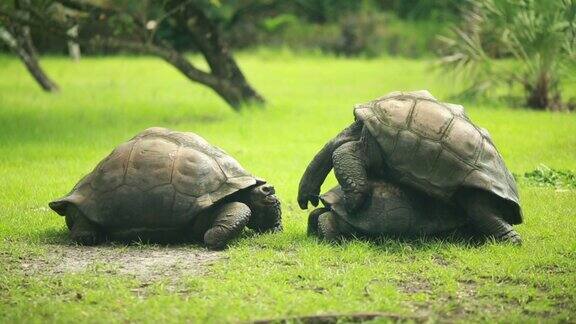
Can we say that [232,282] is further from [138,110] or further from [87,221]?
[138,110]

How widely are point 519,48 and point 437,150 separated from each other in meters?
10.1

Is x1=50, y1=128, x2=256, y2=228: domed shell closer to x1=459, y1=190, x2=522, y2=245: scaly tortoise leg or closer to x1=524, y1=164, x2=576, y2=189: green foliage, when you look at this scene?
x1=459, y1=190, x2=522, y2=245: scaly tortoise leg

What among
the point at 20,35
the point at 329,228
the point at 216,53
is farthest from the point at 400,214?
the point at 20,35

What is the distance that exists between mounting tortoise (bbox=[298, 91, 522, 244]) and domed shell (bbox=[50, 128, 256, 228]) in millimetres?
880

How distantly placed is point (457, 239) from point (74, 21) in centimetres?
920

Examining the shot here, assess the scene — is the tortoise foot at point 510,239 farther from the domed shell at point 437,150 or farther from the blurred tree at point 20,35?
the blurred tree at point 20,35

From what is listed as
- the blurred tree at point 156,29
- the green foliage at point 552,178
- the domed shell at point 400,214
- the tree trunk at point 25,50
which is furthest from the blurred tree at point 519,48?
the tree trunk at point 25,50

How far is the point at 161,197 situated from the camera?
7426 millimetres

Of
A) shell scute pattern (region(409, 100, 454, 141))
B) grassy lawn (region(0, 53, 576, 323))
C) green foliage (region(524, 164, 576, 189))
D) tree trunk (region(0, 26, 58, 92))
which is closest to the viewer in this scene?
grassy lawn (region(0, 53, 576, 323))

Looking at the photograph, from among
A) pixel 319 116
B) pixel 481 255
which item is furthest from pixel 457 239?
pixel 319 116

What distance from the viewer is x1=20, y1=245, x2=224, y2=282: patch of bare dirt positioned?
682cm

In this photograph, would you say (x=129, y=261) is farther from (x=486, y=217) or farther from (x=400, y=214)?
(x=486, y=217)

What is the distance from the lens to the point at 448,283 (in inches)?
256

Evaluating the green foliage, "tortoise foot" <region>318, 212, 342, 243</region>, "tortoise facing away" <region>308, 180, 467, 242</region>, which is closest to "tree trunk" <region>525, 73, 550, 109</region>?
the green foliage
